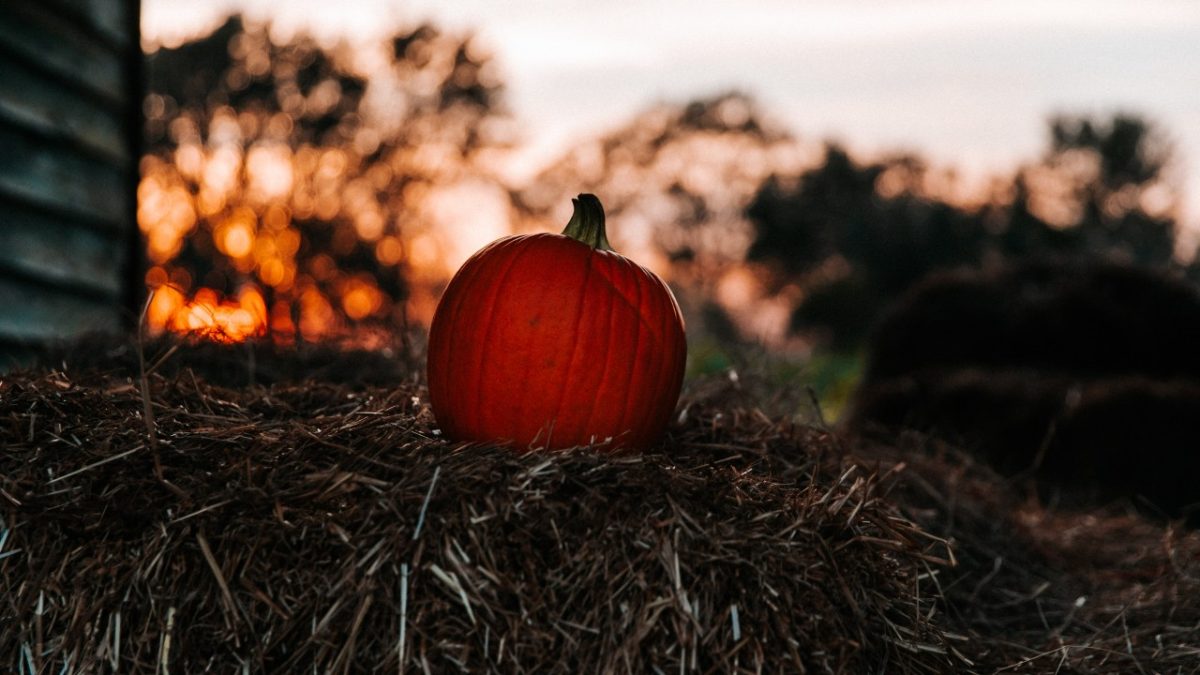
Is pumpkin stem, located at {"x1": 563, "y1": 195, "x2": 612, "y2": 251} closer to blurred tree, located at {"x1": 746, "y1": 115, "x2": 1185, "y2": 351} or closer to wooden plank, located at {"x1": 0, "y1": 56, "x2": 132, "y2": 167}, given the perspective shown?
wooden plank, located at {"x1": 0, "y1": 56, "x2": 132, "y2": 167}

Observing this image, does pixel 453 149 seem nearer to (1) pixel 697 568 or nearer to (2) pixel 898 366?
(2) pixel 898 366

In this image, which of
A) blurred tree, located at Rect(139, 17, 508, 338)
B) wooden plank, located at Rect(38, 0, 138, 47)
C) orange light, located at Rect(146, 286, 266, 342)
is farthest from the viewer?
blurred tree, located at Rect(139, 17, 508, 338)

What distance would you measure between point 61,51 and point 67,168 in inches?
18.1

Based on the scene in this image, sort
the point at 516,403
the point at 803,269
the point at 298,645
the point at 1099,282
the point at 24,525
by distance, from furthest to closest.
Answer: the point at 803,269, the point at 1099,282, the point at 516,403, the point at 24,525, the point at 298,645

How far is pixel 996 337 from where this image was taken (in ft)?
17.6

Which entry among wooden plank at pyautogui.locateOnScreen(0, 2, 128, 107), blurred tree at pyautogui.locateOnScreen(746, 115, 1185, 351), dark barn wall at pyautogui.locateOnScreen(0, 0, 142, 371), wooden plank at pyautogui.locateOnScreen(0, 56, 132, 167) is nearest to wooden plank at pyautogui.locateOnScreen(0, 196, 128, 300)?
dark barn wall at pyautogui.locateOnScreen(0, 0, 142, 371)

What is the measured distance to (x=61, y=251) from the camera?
4105 mm

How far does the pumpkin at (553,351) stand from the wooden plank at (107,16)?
2.73 m

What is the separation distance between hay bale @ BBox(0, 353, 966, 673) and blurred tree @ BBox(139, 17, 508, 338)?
52.9ft

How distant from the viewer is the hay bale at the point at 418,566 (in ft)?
5.67

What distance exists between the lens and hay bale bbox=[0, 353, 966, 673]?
173 centimetres

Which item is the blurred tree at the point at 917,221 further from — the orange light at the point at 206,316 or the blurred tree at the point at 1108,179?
the orange light at the point at 206,316

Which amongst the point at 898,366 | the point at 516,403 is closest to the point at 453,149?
the point at 898,366

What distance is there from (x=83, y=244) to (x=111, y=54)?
874mm
